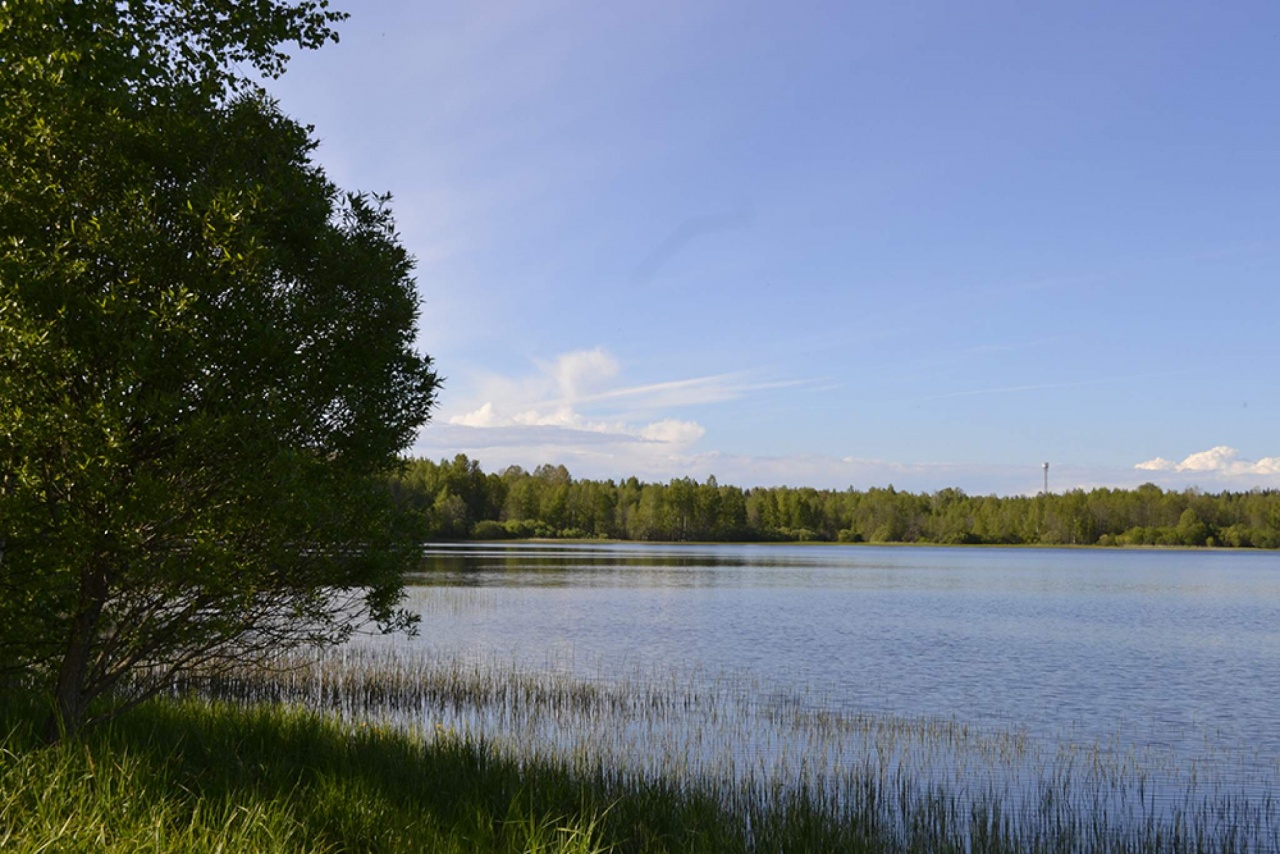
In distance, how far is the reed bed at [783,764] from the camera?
12.8 m

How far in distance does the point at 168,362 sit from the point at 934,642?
33223 mm

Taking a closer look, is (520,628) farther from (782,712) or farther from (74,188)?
(74,188)

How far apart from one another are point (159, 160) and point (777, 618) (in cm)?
3863

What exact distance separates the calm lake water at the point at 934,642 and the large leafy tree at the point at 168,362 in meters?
16.9

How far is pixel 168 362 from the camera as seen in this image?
32.1ft

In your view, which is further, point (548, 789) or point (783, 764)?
point (783, 764)

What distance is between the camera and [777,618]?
45.2m

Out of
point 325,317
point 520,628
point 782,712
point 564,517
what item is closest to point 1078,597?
point 520,628

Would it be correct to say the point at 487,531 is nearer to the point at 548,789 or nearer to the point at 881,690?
the point at 881,690

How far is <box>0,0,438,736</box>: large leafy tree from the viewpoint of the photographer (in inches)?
376

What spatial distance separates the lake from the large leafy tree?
5761 mm

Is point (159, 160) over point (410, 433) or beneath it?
over

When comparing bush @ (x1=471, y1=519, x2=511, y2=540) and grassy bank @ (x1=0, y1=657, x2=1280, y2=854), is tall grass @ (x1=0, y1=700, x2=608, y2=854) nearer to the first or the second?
grassy bank @ (x1=0, y1=657, x2=1280, y2=854)

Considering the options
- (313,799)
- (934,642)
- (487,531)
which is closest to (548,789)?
(313,799)
